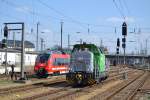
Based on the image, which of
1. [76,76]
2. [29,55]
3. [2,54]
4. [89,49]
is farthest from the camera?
[29,55]

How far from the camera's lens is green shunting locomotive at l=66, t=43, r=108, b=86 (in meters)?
31.2

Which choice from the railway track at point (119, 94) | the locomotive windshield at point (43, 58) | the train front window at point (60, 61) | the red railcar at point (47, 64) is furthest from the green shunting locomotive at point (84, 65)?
the train front window at point (60, 61)

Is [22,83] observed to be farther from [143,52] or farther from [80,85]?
[143,52]

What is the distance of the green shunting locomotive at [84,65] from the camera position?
103 ft

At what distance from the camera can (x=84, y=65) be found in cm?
3178

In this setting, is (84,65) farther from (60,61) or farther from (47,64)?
(60,61)

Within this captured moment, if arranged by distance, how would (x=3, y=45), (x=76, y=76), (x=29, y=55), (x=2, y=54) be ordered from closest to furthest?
(x=76, y=76)
(x=3, y=45)
(x=2, y=54)
(x=29, y=55)

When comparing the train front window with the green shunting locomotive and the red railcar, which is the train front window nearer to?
the red railcar

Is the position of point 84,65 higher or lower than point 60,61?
lower

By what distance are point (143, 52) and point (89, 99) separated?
162 metres

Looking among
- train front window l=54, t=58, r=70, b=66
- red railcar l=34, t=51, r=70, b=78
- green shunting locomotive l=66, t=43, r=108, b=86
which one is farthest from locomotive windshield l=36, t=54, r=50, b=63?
green shunting locomotive l=66, t=43, r=108, b=86

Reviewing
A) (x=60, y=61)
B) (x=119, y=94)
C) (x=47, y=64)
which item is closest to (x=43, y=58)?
(x=47, y=64)

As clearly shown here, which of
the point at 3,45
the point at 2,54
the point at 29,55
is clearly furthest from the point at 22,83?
the point at 29,55

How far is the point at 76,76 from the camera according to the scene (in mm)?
31031
